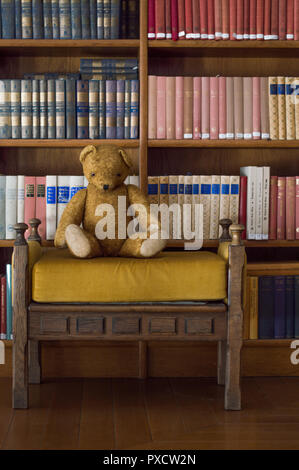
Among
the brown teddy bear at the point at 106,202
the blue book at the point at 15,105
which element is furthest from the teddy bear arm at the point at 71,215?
the blue book at the point at 15,105

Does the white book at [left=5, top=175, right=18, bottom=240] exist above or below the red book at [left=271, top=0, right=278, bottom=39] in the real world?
below

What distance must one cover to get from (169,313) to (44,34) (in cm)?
117

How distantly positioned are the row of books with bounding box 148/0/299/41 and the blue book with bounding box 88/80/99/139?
A: 285mm

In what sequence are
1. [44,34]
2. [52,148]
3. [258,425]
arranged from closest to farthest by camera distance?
1. [258,425]
2. [44,34]
3. [52,148]

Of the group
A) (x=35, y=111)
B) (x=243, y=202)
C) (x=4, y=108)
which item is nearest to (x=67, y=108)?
(x=35, y=111)

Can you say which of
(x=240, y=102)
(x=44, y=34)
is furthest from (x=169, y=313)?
(x=44, y=34)

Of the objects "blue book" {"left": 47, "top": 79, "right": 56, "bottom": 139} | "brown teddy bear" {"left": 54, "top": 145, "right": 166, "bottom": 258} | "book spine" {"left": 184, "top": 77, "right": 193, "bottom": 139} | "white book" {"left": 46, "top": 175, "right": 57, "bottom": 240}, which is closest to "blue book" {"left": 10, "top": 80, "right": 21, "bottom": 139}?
"blue book" {"left": 47, "top": 79, "right": 56, "bottom": 139}

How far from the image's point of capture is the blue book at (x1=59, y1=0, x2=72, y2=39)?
2.10 meters

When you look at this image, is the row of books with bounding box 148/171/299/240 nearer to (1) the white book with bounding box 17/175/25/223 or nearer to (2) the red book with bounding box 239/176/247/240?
(2) the red book with bounding box 239/176/247/240

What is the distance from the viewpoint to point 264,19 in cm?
214

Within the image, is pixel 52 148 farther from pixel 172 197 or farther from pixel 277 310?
pixel 277 310

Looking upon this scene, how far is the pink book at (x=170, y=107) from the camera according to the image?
7.06 ft
